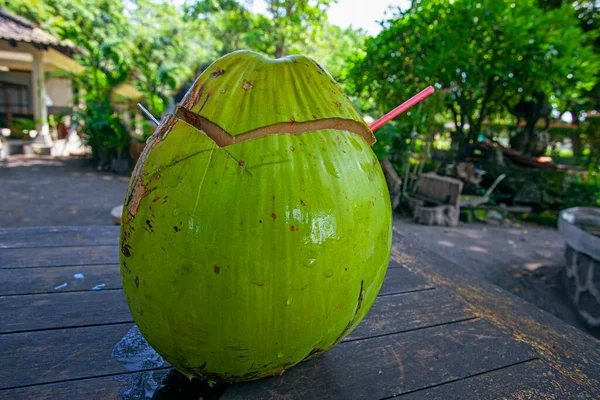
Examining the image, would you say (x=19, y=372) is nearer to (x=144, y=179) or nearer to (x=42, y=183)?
(x=144, y=179)

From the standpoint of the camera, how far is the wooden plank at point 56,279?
44.8 inches

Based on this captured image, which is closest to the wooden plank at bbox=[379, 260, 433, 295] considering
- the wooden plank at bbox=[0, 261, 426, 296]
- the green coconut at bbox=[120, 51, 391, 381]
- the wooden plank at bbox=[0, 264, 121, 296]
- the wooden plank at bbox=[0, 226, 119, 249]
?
the wooden plank at bbox=[0, 261, 426, 296]

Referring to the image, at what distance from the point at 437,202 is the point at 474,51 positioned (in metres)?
2.22

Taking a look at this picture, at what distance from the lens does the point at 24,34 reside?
855cm

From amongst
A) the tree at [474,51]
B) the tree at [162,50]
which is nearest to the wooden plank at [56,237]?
the tree at [474,51]

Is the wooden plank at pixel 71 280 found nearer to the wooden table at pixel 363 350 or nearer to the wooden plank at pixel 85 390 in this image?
the wooden table at pixel 363 350

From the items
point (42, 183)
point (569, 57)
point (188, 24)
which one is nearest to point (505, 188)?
point (569, 57)

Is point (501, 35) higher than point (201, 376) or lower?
higher

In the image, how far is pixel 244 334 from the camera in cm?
63

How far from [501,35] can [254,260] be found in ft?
19.3

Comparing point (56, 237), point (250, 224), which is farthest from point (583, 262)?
point (56, 237)

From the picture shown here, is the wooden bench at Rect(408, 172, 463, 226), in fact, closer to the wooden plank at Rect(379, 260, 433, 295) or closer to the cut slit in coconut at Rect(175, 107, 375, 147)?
the wooden plank at Rect(379, 260, 433, 295)

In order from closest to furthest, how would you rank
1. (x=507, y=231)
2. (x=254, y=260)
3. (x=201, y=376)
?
(x=254, y=260), (x=201, y=376), (x=507, y=231)

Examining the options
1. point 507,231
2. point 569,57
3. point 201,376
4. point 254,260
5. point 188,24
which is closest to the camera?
point 254,260
